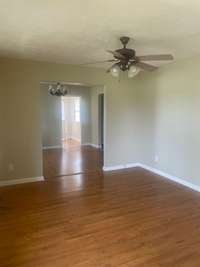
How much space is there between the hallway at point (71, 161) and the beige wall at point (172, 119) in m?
1.50

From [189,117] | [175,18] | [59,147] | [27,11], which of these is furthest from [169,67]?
[59,147]

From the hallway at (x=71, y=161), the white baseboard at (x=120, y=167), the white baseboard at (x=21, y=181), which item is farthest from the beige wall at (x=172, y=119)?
the white baseboard at (x=21, y=181)

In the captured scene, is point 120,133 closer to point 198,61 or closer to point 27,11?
point 198,61

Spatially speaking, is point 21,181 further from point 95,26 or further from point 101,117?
point 101,117

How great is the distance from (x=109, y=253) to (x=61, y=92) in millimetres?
6376

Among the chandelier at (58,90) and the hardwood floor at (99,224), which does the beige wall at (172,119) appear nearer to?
the hardwood floor at (99,224)

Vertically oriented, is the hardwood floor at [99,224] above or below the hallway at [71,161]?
below

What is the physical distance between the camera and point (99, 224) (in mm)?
3029

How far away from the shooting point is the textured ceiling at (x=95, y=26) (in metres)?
2.18

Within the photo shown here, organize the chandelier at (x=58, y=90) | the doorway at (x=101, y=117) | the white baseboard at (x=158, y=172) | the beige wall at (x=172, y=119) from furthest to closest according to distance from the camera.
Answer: the doorway at (x=101, y=117), the chandelier at (x=58, y=90), the white baseboard at (x=158, y=172), the beige wall at (x=172, y=119)

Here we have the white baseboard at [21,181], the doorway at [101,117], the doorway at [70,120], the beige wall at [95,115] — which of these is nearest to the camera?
the white baseboard at [21,181]

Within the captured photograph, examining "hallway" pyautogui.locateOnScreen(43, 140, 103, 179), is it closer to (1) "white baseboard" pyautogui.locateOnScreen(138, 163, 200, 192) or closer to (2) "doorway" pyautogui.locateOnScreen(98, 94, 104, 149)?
(2) "doorway" pyautogui.locateOnScreen(98, 94, 104, 149)

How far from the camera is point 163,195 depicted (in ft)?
13.3

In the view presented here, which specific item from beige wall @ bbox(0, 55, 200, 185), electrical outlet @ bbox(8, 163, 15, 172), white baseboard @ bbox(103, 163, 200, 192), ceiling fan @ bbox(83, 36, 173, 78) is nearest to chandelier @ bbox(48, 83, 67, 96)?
beige wall @ bbox(0, 55, 200, 185)
